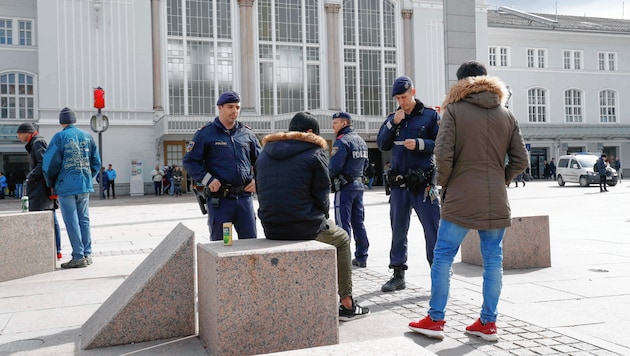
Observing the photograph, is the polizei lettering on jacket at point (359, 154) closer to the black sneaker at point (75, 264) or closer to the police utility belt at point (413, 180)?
the police utility belt at point (413, 180)

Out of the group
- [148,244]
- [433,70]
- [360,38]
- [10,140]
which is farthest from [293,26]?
[148,244]

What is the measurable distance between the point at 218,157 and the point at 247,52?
29.6 metres

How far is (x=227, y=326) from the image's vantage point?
11.4 feet

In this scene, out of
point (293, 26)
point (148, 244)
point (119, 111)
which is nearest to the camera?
point (148, 244)

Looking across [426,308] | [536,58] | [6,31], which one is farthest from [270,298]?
[536,58]

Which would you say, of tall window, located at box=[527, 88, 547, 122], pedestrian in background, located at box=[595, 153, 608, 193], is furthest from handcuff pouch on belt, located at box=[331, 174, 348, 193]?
tall window, located at box=[527, 88, 547, 122]

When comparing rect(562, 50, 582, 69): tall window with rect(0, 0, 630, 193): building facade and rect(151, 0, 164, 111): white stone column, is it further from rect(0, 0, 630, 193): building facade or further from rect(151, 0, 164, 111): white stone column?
rect(151, 0, 164, 111): white stone column

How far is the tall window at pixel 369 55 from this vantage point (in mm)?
35969

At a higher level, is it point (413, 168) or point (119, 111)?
point (119, 111)

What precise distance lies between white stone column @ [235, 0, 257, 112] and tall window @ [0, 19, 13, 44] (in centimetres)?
1338

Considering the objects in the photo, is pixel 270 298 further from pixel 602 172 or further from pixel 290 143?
pixel 602 172

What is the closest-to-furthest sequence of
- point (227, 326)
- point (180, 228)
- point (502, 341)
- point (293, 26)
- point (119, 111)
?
point (227, 326) < point (502, 341) < point (180, 228) < point (119, 111) < point (293, 26)

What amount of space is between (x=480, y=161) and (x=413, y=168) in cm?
147

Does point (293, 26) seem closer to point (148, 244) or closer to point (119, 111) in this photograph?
point (119, 111)
